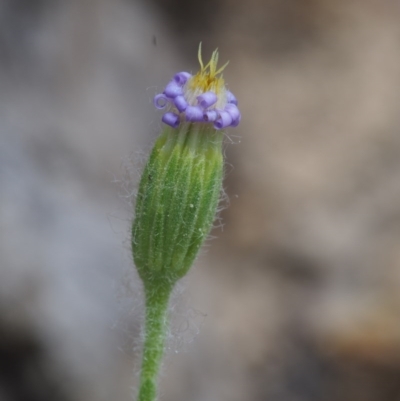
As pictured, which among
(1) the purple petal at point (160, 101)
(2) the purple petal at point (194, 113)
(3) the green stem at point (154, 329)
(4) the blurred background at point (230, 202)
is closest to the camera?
(2) the purple petal at point (194, 113)

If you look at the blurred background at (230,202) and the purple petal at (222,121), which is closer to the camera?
the purple petal at (222,121)

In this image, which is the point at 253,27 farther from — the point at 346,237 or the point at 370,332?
the point at 370,332

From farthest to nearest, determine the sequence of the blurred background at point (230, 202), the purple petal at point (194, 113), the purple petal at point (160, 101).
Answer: the blurred background at point (230, 202) → the purple petal at point (160, 101) → the purple petal at point (194, 113)

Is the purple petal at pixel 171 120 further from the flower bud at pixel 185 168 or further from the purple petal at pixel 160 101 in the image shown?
the purple petal at pixel 160 101

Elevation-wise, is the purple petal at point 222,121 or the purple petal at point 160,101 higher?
the purple petal at point 160,101

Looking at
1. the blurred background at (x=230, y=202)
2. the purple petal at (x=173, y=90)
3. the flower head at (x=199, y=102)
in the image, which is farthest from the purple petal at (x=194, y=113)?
the blurred background at (x=230, y=202)

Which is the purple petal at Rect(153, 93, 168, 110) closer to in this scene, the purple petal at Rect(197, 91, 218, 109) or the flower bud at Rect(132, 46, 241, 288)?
the flower bud at Rect(132, 46, 241, 288)

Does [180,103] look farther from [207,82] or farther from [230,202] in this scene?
[230,202]

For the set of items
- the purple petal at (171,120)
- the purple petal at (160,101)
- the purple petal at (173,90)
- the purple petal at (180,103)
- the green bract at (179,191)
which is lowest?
the green bract at (179,191)
